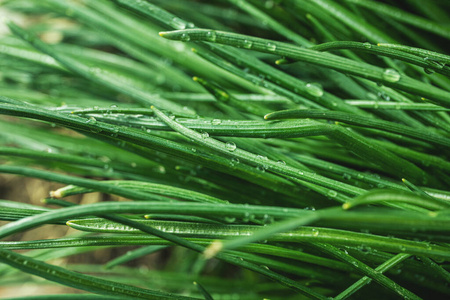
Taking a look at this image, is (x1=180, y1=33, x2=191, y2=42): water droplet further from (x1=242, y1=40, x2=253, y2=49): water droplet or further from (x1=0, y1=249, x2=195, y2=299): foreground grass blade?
(x1=0, y1=249, x2=195, y2=299): foreground grass blade

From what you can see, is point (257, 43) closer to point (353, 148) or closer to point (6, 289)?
point (353, 148)

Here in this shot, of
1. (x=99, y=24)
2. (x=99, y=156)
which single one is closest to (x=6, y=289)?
(x=99, y=156)

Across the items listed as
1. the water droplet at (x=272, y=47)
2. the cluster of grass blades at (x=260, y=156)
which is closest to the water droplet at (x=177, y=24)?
the cluster of grass blades at (x=260, y=156)

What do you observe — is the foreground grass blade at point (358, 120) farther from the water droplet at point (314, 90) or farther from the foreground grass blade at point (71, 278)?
the foreground grass blade at point (71, 278)

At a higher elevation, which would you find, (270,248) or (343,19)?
(343,19)

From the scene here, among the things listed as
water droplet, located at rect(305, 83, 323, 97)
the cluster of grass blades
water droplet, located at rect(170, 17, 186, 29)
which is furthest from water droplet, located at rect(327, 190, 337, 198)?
water droplet, located at rect(170, 17, 186, 29)

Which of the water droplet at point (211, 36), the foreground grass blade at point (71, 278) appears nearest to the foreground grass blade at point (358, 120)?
the water droplet at point (211, 36)

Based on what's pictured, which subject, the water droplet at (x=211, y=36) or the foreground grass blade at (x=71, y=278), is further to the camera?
the water droplet at (x=211, y=36)

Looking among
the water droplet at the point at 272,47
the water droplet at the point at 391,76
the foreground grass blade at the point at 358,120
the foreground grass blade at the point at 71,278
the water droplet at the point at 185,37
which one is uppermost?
the water droplet at the point at 272,47

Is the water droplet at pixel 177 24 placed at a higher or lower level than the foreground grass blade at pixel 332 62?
higher
